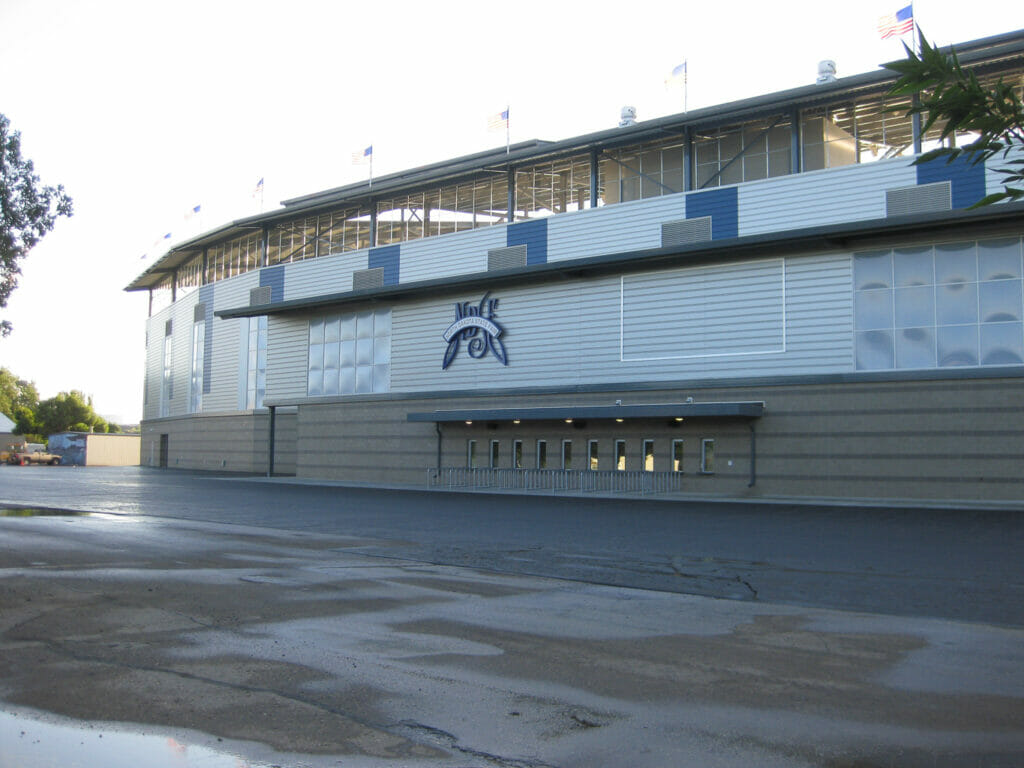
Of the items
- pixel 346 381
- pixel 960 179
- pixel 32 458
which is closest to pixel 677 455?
pixel 960 179

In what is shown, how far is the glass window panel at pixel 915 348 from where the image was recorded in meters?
25.7

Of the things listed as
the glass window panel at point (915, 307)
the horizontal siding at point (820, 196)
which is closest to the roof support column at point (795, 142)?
the horizontal siding at point (820, 196)

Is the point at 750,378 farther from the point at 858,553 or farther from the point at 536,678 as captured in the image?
the point at 536,678

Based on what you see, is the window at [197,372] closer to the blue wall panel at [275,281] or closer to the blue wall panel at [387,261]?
the blue wall panel at [275,281]

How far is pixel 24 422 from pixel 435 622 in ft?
396

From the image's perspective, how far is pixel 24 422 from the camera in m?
113

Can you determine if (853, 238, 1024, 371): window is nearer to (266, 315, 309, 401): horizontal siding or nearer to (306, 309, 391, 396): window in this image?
(306, 309, 391, 396): window

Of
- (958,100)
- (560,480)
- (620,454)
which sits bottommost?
(560,480)

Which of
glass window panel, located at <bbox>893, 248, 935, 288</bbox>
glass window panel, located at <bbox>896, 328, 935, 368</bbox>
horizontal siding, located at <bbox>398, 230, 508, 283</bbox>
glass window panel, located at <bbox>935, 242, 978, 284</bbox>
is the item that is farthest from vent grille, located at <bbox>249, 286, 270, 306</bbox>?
glass window panel, located at <bbox>935, 242, 978, 284</bbox>

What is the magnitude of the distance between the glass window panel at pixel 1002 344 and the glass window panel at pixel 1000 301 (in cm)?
21

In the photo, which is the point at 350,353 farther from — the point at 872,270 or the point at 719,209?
the point at 872,270

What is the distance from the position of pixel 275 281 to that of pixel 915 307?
28780mm

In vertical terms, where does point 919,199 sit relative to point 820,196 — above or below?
below

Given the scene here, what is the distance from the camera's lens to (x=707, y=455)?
96.7 ft
